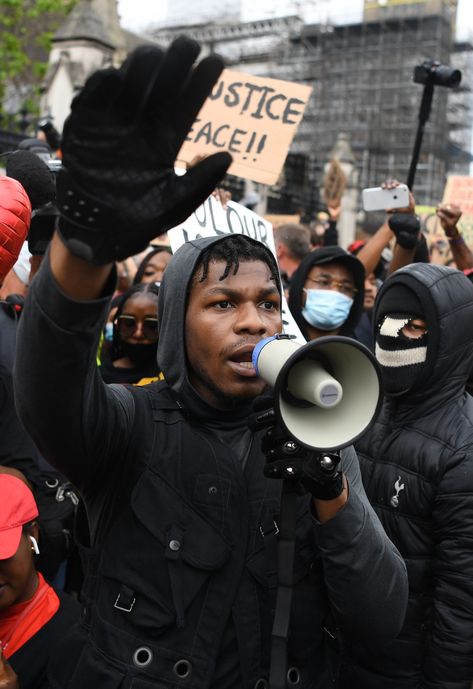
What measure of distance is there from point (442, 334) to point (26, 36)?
2400 cm

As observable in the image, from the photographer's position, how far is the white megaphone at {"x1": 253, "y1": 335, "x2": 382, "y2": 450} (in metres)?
1.52

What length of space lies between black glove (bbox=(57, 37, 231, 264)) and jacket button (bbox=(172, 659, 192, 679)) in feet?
2.81

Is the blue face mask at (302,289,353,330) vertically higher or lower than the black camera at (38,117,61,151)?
lower

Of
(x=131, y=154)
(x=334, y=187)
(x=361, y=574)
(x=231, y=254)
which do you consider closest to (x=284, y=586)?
(x=361, y=574)

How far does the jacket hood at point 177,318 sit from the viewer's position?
1.94 meters

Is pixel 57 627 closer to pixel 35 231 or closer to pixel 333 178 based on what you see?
pixel 35 231

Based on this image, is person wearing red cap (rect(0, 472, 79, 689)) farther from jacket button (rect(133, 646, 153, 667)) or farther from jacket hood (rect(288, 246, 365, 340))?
jacket hood (rect(288, 246, 365, 340))

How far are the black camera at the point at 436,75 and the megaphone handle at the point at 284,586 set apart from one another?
4142 mm

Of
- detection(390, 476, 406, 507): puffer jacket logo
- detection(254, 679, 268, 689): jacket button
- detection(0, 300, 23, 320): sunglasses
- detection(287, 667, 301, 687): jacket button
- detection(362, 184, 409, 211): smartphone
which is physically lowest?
detection(390, 476, 406, 507): puffer jacket logo

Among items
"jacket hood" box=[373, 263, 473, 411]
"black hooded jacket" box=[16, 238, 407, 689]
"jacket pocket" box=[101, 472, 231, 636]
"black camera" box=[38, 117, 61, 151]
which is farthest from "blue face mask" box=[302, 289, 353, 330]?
"jacket pocket" box=[101, 472, 231, 636]

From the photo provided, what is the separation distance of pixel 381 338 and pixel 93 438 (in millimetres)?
1737

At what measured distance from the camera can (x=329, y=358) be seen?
1641mm

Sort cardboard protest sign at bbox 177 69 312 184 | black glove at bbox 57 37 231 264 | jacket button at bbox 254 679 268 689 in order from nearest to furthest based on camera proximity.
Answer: black glove at bbox 57 37 231 264, jacket button at bbox 254 679 268 689, cardboard protest sign at bbox 177 69 312 184

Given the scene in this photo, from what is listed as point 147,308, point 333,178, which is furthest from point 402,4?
point 147,308
